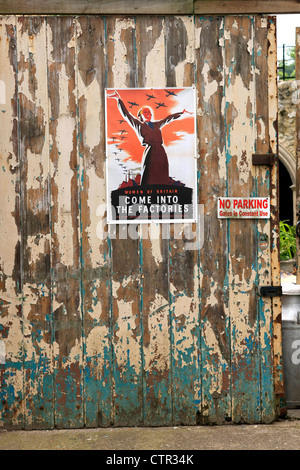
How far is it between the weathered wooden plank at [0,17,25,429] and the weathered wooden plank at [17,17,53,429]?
0.11 ft

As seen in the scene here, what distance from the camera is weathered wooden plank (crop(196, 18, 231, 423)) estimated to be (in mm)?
2803

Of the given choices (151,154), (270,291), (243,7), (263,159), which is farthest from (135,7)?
(270,291)

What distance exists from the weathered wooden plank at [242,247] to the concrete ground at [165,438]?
159 mm

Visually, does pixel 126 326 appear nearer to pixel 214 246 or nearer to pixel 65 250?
pixel 65 250

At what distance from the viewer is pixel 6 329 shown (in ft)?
9.15

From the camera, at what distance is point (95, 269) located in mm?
2807

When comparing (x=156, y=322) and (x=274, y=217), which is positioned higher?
(x=274, y=217)

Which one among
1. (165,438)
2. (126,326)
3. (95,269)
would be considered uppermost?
(95,269)

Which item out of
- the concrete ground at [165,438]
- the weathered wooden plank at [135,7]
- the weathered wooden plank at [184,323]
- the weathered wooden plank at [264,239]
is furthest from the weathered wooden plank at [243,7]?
the concrete ground at [165,438]

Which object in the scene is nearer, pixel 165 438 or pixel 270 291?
pixel 165 438

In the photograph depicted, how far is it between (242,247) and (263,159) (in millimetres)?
533

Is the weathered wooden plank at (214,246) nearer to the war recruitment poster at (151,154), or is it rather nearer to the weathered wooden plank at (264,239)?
the war recruitment poster at (151,154)

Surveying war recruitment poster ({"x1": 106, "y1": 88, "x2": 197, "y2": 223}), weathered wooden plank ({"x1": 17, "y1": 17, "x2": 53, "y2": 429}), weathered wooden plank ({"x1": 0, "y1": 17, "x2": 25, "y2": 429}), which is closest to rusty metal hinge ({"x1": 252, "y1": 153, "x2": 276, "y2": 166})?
war recruitment poster ({"x1": 106, "y1": 88, "x2": 197, "y2": 223})
